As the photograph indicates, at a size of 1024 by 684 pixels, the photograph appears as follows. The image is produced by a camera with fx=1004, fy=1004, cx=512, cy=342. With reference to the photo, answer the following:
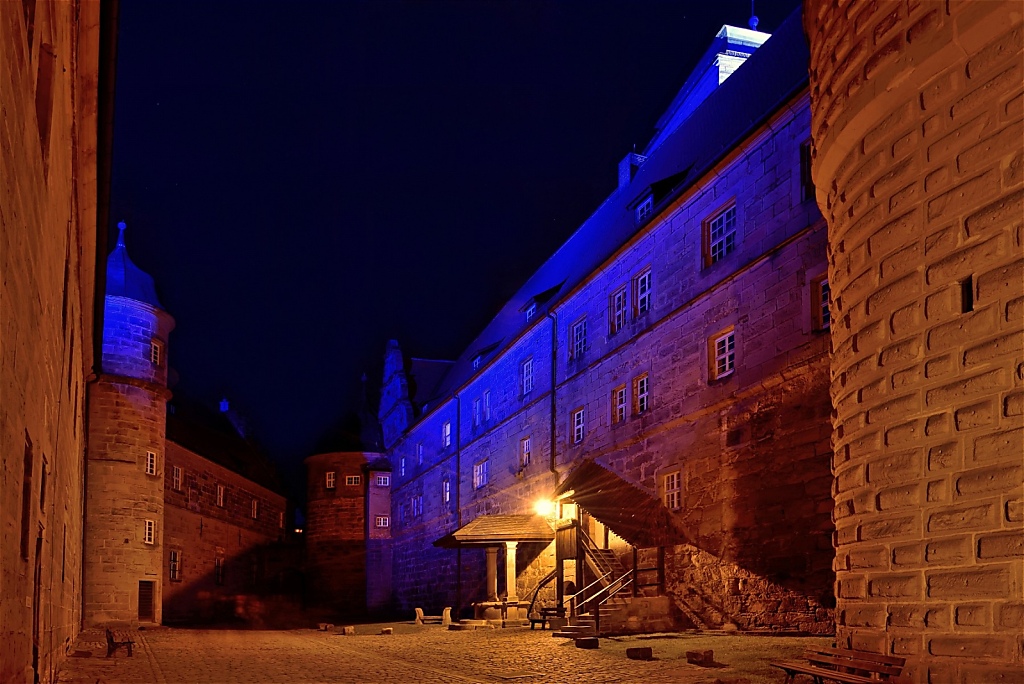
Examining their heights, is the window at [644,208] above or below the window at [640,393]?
above

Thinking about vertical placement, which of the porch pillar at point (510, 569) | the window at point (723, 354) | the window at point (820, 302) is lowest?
the porch pillar at point (510, 569)

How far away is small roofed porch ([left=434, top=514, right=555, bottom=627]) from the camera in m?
25.2

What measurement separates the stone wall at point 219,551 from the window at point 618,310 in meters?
18.4

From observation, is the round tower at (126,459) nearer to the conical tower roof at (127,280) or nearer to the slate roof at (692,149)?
the conical tower roof at (127,280)

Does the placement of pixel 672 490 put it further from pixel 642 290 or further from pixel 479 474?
pixel 479 474

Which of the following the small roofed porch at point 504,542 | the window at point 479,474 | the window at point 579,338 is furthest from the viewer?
the window at point 479,474

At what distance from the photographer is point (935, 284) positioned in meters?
7.50

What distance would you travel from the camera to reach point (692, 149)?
25.4 meters

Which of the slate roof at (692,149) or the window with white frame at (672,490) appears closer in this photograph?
the window with white frame at (672,490)

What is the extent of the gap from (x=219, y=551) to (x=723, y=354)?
30.2m

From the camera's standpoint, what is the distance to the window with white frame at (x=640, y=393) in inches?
888

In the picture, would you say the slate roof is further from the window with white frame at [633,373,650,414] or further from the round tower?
the round tower

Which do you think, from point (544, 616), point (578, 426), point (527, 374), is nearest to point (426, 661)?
point (544, 616)

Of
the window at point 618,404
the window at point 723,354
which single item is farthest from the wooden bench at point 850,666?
the window at point 618,404
